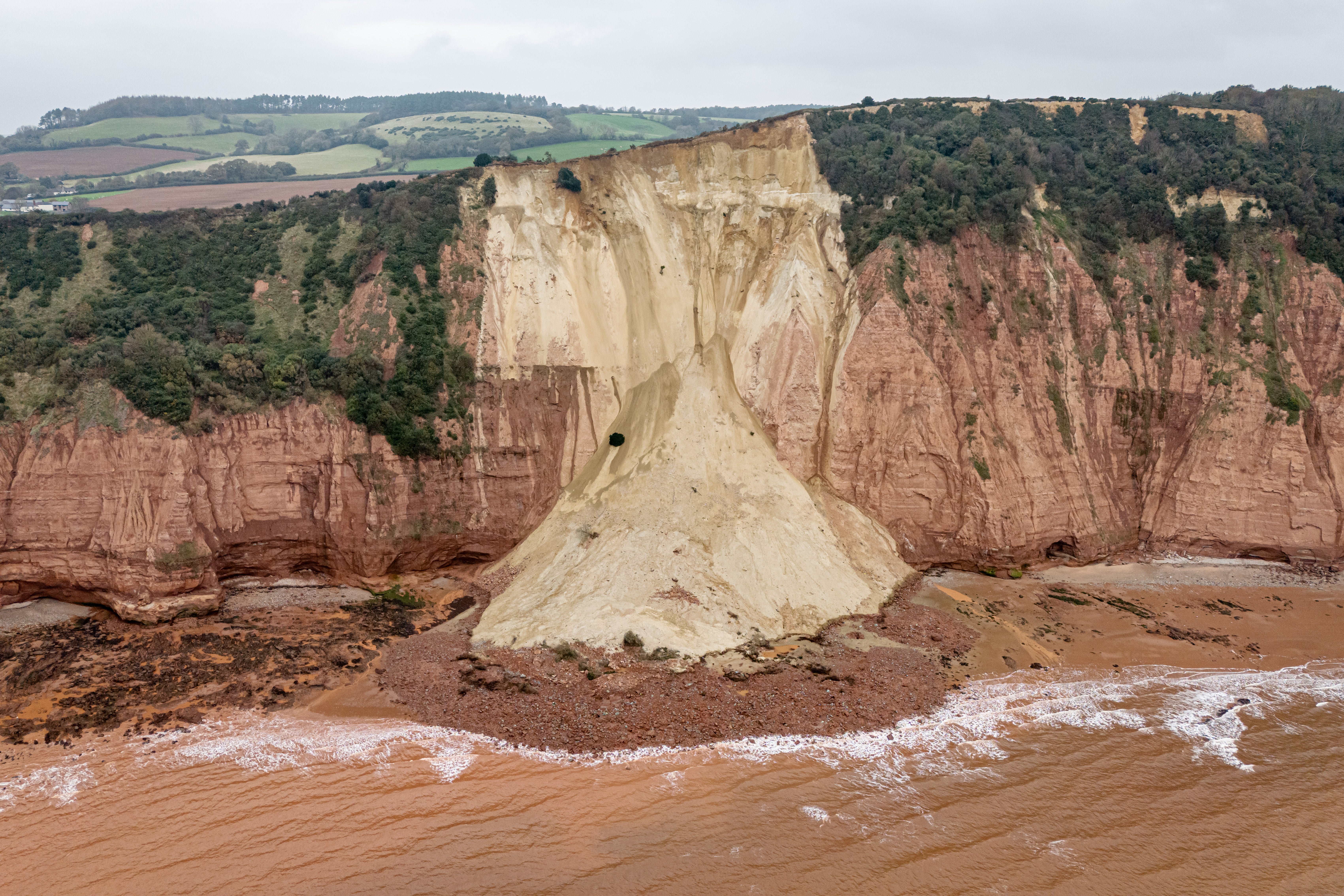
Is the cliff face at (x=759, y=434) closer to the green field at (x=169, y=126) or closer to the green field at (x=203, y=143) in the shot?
the green field at (x=203, y=143)

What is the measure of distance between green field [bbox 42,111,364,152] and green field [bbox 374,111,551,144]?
12526 millimetres

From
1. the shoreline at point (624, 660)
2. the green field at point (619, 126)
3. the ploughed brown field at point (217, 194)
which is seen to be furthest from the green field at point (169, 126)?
the shoreline at point (624, 660)

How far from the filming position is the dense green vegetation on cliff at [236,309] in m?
28.5

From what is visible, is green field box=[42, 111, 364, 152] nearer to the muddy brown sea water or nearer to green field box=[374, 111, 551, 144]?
green field box=[374, 111, 551, 144]

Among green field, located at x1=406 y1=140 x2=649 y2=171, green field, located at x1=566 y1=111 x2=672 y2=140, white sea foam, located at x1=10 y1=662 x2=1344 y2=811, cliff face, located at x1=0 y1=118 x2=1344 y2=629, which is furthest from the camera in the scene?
green field, located at x1=566 y1=111 x2=672 y2=140

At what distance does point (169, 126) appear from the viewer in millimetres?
92812

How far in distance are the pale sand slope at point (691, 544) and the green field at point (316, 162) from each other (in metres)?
51.8

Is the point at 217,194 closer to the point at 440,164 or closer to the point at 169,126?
the point at 440,164

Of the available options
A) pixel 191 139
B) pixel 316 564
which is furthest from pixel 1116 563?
pixel 191 139

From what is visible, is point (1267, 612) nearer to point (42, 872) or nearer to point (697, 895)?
point (697, 895)

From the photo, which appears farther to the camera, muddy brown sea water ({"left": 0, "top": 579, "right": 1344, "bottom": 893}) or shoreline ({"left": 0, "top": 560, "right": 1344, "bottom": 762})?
shoreline ({"left": 0, "top": 560, "right": 1344, "bottom": 762})

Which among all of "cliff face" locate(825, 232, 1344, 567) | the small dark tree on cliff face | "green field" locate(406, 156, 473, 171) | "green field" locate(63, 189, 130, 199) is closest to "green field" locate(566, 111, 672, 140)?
"green field" locate(406, 156, 473, 171)

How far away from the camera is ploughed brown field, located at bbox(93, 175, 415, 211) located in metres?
48.8

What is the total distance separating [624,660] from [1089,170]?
3141 cm
